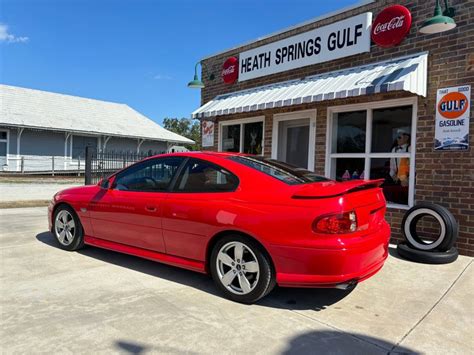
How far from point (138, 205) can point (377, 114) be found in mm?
4757

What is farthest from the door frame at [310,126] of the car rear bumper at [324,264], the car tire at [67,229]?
the car tire at [67,229]

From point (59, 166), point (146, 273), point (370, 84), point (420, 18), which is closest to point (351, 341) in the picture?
point (146, 273)

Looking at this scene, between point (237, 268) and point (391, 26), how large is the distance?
519 cm

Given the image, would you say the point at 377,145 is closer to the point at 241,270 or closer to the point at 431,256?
the point at 431,256

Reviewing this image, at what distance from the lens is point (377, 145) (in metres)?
7.01

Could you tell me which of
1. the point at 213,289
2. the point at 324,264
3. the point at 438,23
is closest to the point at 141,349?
the point at 213,289

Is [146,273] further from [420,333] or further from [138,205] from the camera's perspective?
[420,333]

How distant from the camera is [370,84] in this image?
6.02 metres

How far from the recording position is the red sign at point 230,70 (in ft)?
31.8

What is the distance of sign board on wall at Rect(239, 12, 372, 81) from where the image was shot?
23.2 feet

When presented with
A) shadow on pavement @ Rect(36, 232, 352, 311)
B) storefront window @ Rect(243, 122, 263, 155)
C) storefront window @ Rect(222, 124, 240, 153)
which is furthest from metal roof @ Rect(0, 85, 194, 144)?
shadow on pavement @ Rect(36, 232, 352, 311)

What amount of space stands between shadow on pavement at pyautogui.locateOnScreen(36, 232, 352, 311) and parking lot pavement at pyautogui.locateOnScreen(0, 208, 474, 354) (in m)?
0.01

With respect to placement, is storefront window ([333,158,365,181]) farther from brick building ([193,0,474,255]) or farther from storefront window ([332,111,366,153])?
storefront window ([332,111,366,153])

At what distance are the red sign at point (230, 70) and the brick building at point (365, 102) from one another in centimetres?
9
